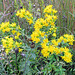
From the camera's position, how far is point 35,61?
1420 mm

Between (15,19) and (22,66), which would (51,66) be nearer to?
(22,66)

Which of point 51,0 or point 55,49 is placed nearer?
point 55,49

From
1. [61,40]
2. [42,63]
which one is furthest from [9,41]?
[61,40]

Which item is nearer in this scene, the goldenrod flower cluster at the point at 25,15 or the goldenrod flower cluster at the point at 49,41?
the goldenrod flower cluster at the point at 49,41

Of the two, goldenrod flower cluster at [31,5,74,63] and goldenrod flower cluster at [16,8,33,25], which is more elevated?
goldenrod flower cluster at [16,8,33,25]

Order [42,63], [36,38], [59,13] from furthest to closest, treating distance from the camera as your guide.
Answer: [59,13], [42,63], [36,38]

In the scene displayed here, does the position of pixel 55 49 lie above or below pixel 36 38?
below

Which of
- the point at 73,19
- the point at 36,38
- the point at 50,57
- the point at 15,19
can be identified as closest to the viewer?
the point at 36,38

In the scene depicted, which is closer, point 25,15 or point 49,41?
point 49,41

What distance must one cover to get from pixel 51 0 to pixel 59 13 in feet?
1.51

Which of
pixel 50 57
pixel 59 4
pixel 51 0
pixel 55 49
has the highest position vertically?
pixel 51 0

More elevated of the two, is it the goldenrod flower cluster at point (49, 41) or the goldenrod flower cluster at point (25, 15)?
the goldenrod flower cluster at point (25, 15)

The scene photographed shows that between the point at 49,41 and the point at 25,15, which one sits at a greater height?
the point at 25,15

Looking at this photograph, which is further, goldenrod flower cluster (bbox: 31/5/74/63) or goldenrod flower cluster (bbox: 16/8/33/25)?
goldenrod flower cluster (bbox: 16/8/33/25)
